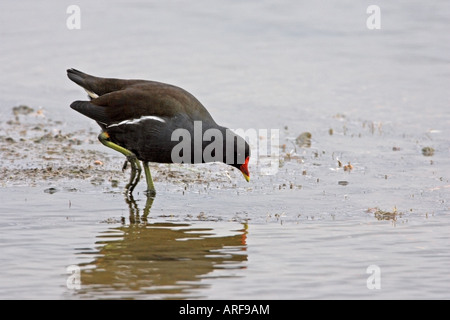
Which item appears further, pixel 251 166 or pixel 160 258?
pixel 251 166

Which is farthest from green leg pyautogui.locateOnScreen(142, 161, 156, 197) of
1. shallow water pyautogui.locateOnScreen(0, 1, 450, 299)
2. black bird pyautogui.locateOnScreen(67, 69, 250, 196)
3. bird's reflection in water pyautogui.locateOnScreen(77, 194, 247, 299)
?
bird's reflection in water pyautogui.locateOnScreen(77, 194, 247, 299)

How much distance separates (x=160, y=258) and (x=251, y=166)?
134 inches

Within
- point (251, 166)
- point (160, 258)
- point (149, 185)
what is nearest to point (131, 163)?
point (149, 185)

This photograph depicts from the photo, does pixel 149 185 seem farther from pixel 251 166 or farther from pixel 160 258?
pixel 160 258

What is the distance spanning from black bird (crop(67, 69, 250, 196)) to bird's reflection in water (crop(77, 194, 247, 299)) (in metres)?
0.85

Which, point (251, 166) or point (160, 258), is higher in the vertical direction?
point (251, 166)

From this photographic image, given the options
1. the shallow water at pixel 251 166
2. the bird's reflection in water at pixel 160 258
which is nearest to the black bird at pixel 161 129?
the shallow water at pixel 251 166

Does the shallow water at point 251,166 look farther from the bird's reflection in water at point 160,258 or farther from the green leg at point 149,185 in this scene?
the green leg at point 149,185

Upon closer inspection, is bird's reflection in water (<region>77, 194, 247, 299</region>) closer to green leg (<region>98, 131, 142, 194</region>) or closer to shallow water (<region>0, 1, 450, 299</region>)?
shallow water (<region>0, 1, 450, 299</region>)

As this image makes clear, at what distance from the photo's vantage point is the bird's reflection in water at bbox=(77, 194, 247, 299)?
5.54m

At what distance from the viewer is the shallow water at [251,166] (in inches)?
232

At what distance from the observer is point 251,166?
942cm

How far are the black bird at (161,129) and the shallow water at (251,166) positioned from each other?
42 cm
